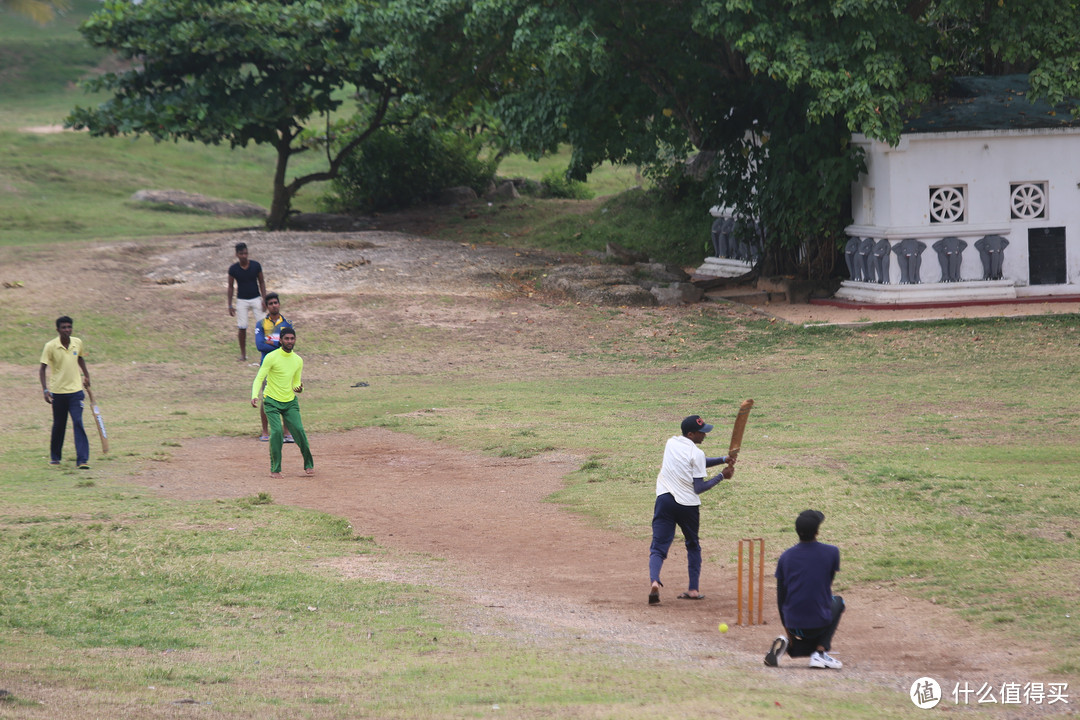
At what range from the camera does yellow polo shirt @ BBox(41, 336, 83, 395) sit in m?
13.0

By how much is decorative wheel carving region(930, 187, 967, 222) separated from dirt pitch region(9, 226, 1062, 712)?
47.2 feet

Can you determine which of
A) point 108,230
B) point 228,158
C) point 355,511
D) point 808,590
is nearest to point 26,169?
point 108,230

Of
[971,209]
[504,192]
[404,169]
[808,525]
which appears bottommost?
[808,525]

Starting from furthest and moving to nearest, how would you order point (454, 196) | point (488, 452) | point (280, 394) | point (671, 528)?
point (454, 196), point (488, 452), point (280, 394), point (671, 528)

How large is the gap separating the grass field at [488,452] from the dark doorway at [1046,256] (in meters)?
3.30

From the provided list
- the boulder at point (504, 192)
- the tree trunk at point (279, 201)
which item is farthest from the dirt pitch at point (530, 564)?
the boulder at point (504, 192)

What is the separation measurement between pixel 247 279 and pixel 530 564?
11.2 m

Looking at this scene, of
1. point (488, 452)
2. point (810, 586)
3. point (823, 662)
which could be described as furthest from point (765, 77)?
point (823, 662)

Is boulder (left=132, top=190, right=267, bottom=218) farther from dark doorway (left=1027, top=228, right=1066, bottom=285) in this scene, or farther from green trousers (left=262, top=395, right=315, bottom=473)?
green trousers (left=262, top=395, right=315, bottom=473)

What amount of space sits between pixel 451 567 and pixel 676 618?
7.65 feet

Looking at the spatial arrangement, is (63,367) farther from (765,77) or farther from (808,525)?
(765,77)

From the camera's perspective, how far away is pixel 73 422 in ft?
43.3

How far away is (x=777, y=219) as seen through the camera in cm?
2602

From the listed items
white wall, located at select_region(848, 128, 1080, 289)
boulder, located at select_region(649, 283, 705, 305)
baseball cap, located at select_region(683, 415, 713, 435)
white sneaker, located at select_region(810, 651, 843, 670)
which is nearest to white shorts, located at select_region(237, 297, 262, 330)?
boulder, located at select_region(649, 283, 705, 305)
